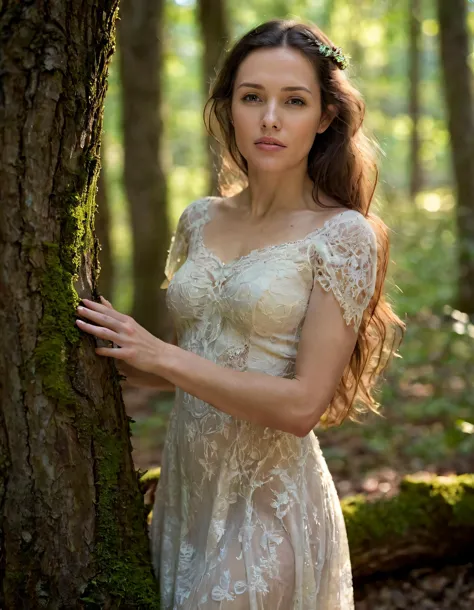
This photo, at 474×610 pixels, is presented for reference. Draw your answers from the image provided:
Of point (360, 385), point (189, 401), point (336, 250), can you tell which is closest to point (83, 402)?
point (189, 401)

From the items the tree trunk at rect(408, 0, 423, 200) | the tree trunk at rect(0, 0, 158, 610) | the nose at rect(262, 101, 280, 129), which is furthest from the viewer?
the tree trunk at rect(408, 0, 423, 200)

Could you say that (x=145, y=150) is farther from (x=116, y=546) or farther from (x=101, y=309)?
(x=116, y=546)

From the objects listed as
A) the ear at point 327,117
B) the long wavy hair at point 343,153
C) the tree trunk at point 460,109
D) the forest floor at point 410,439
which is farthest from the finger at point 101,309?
the tree trunk at point 460,109

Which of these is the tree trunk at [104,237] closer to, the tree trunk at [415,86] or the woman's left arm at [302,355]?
the woman's left arm at [302,355]

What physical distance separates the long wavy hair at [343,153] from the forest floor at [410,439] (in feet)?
3.40

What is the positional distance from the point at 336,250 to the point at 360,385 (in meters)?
0.71

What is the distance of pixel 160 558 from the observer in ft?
8.14

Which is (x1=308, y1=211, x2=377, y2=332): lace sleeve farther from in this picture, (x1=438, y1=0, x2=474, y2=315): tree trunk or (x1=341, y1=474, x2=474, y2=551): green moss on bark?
(x1=438, y1=0, x2=474, y2=315): tree trunk

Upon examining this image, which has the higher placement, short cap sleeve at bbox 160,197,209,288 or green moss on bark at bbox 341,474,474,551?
short cap sleeve at bbox 160,197,209,288

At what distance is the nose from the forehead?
0.09 m

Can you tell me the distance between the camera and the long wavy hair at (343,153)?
2514 mm

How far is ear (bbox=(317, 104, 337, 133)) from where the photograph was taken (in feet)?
8.38

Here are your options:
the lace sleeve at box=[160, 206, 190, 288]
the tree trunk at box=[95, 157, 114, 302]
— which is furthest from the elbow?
the tree trunk at box=[95, 157, 114, 302]

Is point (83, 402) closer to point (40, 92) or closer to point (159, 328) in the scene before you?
point (40, 92)
